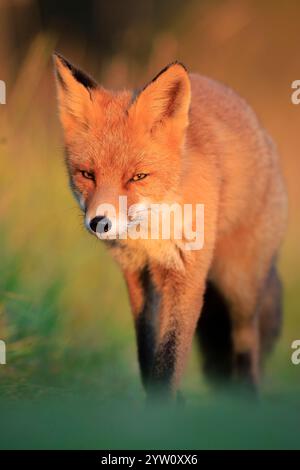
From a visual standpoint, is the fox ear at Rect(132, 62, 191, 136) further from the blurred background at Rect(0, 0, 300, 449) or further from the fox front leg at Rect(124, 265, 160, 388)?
the fox front leg at Rect(124, 265, 160, 388)

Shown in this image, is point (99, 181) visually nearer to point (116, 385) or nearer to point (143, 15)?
point (116, 385)

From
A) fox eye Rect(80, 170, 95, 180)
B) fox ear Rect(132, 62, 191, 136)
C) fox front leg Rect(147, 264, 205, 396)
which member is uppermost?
fox ear Rect(132, 62, 191, 136)

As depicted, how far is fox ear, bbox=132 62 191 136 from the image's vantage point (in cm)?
295

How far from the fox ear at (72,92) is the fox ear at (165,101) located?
0.67 ft

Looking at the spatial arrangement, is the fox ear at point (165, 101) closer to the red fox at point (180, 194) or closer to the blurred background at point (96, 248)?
the red fox at point (180, 194)

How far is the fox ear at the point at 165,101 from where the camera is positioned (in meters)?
2.95

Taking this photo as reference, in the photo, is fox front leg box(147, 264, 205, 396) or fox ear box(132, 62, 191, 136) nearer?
fox ear box(132, 62, 191, 136)

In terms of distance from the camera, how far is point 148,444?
2.35 meters

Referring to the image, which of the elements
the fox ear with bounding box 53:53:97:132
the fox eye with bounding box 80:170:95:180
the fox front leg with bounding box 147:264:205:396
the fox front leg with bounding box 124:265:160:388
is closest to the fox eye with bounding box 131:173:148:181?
the fox eye with bounding box 80:170:95:180

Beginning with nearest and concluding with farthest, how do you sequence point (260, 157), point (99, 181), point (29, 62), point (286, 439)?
point (286, 439) < point (99, 181) < point (260, 157) < point (29, 62)

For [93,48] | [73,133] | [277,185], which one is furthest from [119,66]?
[73,133]

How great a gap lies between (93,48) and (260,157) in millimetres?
2500

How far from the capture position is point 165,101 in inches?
118

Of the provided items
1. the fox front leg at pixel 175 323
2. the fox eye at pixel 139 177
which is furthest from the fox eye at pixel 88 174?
the fox front leg at pixel 175 323
